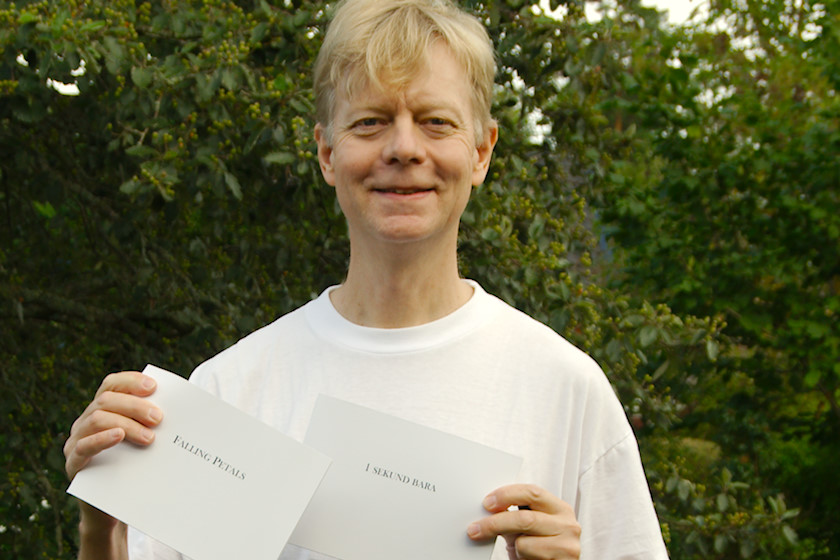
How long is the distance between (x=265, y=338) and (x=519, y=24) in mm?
2181

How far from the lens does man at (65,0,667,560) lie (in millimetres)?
1575

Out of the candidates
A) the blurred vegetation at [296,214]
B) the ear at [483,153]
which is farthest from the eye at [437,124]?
the blurred vegetation at [296,214]

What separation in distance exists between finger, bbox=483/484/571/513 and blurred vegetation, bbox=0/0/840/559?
72.1 inches

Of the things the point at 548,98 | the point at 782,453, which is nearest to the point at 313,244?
the point at 548,98

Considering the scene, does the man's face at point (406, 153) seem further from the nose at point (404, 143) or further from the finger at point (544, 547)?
the finger at point (544, 547)

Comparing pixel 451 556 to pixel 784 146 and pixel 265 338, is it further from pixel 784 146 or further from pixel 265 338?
pixel 784 146

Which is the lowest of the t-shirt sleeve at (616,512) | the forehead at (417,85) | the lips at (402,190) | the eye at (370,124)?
the t-shirt sleeve at (616,512)

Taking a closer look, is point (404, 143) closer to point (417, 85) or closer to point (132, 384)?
point (417, 85)

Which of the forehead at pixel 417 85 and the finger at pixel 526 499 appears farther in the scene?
the forehead at pixel 417 85

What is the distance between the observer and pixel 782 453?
257 inches

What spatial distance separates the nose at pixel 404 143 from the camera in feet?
5.16

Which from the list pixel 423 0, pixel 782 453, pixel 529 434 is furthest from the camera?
pixel 782 453

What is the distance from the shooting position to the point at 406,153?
158 cm

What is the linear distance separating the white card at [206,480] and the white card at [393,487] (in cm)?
7
